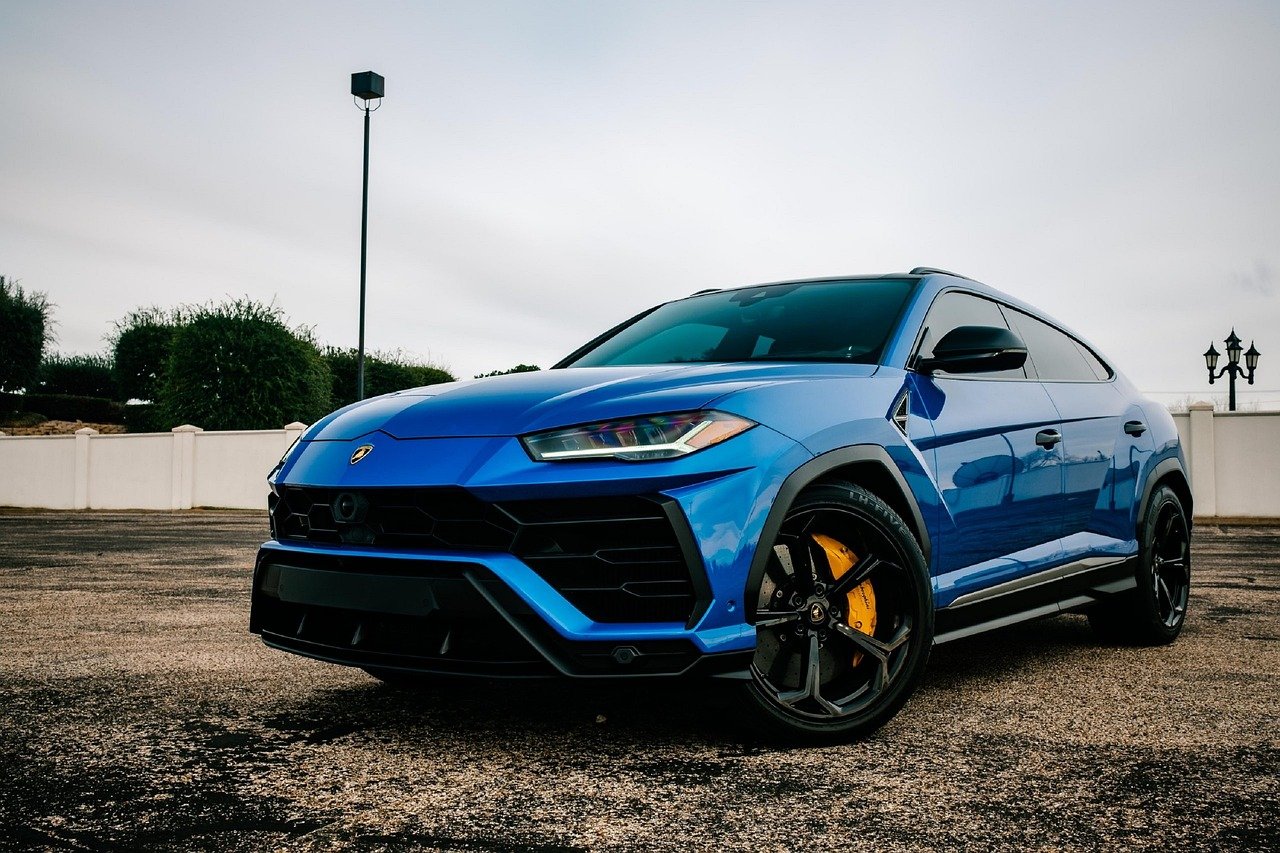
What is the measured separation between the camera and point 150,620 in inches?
244

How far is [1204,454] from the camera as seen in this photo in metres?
21.0

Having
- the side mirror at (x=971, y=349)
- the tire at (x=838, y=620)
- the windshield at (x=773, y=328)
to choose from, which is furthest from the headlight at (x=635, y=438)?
the side mirror at (x=971, y=349)

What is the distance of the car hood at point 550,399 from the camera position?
Result: 10.1 feet

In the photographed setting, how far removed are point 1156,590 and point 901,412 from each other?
2.40 m

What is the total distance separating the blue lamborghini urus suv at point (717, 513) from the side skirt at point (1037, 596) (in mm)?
16

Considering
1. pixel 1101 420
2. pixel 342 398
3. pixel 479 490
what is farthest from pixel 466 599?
pixel 342 398

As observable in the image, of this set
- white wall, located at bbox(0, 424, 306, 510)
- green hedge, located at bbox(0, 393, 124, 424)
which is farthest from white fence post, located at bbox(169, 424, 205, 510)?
green hedge, located at bbox(0, 393, 124, 424)

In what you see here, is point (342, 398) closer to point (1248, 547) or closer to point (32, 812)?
point (1248, 547)

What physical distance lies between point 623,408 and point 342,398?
36796 millimetres

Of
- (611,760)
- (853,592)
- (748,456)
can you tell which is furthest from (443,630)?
(853,592)

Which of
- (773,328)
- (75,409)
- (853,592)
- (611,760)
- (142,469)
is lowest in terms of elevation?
(611,760)

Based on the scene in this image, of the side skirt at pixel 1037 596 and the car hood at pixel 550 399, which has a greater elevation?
the car hood at pixel 550 399

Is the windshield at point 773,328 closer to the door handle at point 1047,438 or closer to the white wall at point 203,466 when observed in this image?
the door handle at point 1047,438

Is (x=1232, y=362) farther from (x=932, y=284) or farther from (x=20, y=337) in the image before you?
(x=20, y=337)
